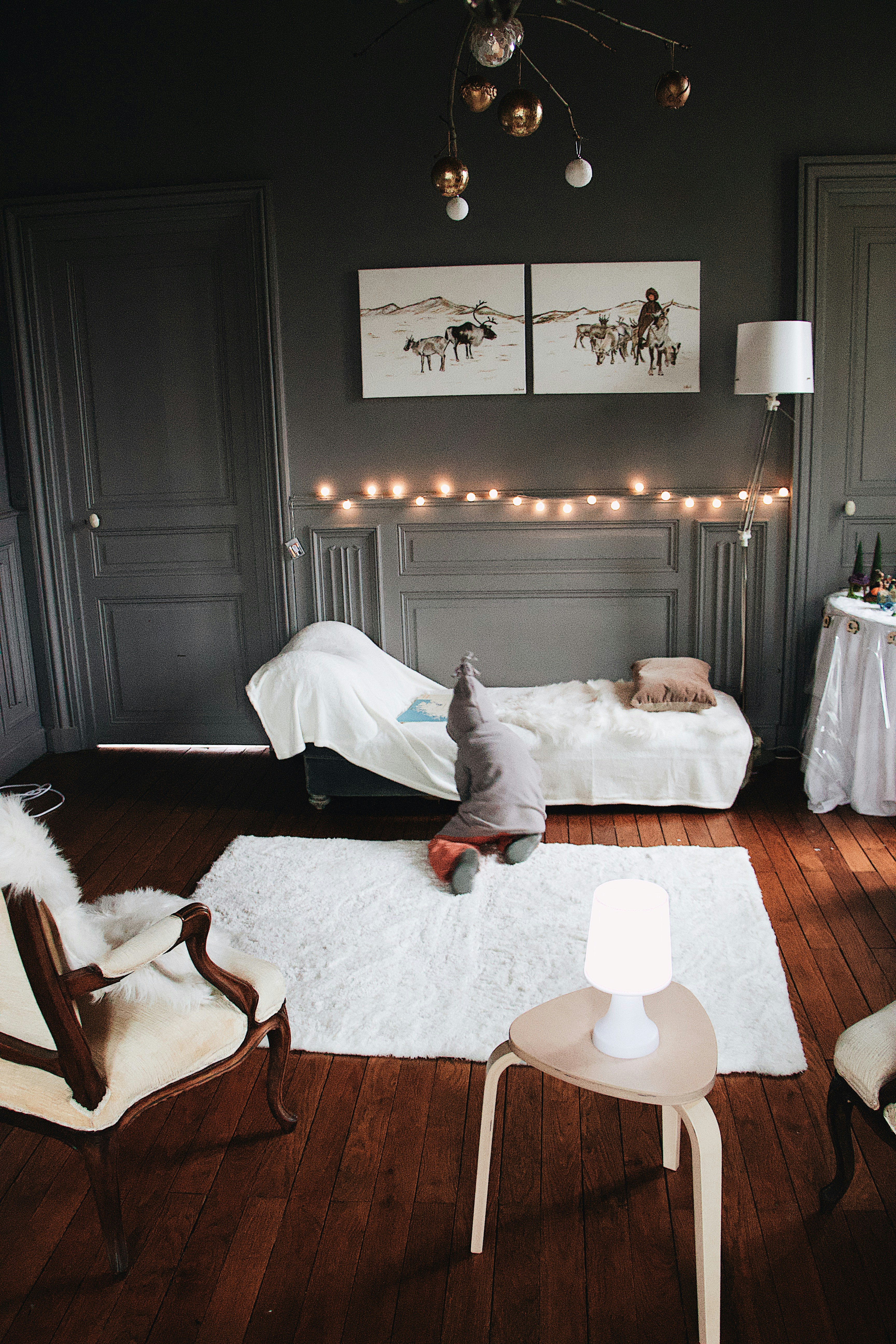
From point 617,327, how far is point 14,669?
3.09 metres

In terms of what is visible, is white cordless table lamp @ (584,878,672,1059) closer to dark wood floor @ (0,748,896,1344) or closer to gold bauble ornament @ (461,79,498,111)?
dark wood floor @ (0,748,896,1344)

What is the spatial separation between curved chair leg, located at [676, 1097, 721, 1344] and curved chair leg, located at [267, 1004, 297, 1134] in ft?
3.16

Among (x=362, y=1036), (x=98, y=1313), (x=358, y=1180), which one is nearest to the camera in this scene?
(x=98, y=1313)

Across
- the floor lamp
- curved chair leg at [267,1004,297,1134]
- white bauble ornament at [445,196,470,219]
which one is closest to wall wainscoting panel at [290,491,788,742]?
the floor lamp

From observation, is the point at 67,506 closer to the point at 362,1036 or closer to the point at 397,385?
the point at 397,385

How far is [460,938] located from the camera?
3.26m

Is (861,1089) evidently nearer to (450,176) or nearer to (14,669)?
(450,176)

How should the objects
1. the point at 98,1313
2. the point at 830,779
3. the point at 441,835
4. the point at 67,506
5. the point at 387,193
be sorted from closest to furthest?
→ the point at 98,1313, the point at 441,835, the point at 830,779, the point at 387,193, the point at 67,506

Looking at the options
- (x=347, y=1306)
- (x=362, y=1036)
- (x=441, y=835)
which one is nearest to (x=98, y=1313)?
(x=347, y=1306)

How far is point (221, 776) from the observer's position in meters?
4.78

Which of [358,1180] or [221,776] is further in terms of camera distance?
[221,776]

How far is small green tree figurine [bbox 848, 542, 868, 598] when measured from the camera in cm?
437

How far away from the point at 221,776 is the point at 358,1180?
2642 mm

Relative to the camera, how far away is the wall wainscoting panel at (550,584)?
469cm
